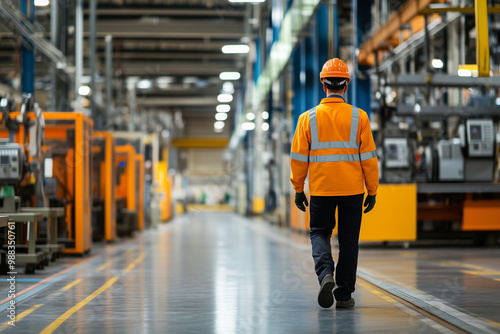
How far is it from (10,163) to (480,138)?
30.5ft

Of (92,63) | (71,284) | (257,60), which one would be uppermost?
(257,60)

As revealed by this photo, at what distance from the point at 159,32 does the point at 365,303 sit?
2621cm

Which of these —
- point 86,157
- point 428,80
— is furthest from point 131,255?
point 428,80

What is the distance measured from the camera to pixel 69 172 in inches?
547

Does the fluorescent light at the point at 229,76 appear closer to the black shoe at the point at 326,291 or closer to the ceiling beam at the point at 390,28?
the ceiling beam at the point at 390,28

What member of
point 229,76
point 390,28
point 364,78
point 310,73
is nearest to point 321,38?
point 310,73

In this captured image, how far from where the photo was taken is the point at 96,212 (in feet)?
61.4

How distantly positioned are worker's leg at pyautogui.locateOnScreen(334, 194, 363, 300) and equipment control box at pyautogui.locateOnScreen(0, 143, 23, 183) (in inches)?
258

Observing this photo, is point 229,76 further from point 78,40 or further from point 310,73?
point 310,73

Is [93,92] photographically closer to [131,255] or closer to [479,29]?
[131,255]

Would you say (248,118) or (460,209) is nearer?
(460,209)

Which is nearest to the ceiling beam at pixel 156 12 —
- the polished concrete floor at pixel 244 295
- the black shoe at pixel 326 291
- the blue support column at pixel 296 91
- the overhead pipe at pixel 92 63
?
the overhead pipe at pixel 92 63

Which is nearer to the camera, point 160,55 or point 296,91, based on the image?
point 296,91

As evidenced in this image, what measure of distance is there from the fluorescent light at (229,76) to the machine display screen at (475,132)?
97.9 feet
